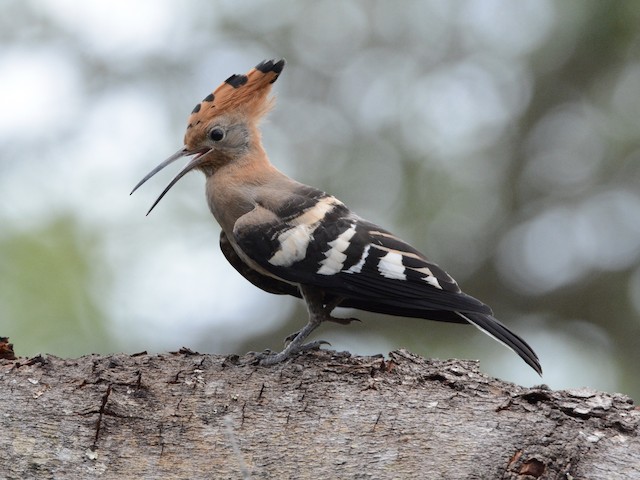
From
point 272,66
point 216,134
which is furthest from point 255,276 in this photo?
point 272,66

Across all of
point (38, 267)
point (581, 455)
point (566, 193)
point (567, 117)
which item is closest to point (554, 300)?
point (566, 193)

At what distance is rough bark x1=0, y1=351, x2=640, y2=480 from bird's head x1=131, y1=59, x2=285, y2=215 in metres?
1.20

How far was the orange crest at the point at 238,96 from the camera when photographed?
3922 mm

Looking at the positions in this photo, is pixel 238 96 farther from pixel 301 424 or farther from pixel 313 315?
pixel 301 424

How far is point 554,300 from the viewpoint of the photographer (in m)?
6.07

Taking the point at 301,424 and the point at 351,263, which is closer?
the point at 301,424

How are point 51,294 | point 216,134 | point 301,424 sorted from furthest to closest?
1. point 51,294
2. point 216,134
3. point 301,424

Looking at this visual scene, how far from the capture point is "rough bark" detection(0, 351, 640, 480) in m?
2.62

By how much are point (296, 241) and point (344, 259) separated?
0.62 feet

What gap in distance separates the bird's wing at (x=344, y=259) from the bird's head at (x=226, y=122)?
0.45m

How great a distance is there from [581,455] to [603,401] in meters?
0.24

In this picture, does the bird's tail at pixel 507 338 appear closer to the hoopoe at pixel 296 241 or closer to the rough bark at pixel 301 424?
the hoopoe at pixel 296 241

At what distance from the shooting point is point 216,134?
12.8ft

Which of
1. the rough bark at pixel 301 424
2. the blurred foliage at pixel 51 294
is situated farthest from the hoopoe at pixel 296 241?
the blurred foliage at pixel 51 294
